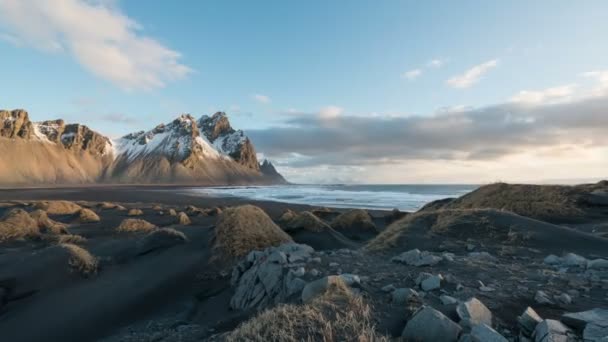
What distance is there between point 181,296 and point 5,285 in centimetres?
547

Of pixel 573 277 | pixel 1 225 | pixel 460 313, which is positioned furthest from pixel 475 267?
pixel 1 225

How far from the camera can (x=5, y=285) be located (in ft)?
33.2

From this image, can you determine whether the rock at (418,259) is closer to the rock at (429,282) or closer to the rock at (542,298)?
the rock at (429,282)

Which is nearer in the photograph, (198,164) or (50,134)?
(50,134)

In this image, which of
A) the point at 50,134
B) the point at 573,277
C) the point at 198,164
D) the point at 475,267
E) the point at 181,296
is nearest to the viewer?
the point at 573,277

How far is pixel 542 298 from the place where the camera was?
5184 millimetres

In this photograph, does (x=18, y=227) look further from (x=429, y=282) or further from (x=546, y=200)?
(x=546, y=200)

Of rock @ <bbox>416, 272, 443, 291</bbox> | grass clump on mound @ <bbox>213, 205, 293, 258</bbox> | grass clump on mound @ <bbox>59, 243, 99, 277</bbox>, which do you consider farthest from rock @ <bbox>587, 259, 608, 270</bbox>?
grass clump on mound @ <bbox>59, 243, 99, 277</bbox>

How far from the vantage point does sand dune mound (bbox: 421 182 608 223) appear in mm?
16875

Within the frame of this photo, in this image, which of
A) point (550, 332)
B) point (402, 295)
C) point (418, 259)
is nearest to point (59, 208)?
point (418, 259)

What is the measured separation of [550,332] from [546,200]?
17600 millimetres

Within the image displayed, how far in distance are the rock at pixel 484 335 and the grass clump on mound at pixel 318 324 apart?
0.97 meters

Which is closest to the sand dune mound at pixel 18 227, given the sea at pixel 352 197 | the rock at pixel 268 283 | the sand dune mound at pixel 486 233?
the rock at pixel 268 283

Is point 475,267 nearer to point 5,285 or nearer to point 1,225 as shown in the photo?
point 5,285
